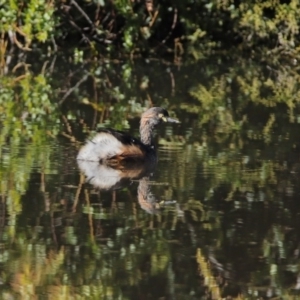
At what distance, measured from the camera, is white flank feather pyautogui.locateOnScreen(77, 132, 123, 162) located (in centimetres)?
1046

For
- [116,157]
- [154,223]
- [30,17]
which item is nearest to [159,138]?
[116,157]

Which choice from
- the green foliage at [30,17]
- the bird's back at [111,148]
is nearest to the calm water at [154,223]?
the bird's back at [111,148]

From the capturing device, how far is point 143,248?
25.0 ft

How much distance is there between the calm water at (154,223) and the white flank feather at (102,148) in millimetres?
114

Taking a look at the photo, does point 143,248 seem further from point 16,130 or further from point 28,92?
point 28,92

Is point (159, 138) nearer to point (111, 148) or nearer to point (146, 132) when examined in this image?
point (146, 132)

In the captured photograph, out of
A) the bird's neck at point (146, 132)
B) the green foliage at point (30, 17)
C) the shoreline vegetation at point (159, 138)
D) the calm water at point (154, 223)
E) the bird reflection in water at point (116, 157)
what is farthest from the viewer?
the green foliage at point (30, 17)

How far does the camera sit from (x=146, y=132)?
11391mm

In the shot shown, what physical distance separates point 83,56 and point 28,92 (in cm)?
626

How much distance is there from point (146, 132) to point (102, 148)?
984 millimetres

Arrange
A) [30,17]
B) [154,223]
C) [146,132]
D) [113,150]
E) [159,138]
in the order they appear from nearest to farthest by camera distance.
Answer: [154,223], [113,150], [146,132], [159,138], [30,17]

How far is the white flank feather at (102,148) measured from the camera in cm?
1046

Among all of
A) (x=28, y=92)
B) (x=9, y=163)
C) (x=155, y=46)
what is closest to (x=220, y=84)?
(x=28, y=92)

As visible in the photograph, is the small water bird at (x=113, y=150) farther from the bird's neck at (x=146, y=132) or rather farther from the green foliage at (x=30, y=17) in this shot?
the green foliage at (x=30, y=17)
